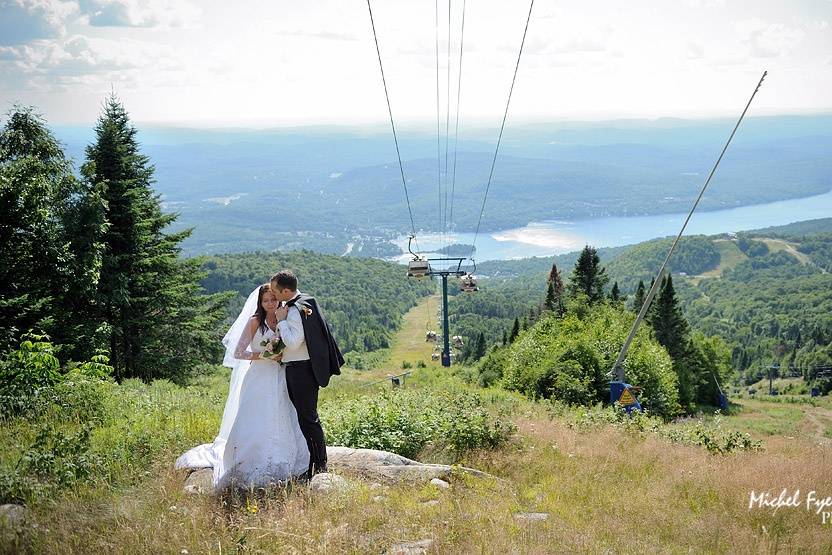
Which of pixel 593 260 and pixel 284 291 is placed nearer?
pixel 284 291

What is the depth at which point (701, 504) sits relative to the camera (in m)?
7.16

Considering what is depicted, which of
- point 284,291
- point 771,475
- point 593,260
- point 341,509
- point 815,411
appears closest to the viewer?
point 341,509

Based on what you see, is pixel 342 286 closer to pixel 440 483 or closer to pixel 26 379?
pixel 26 379

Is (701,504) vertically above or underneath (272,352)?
underneath

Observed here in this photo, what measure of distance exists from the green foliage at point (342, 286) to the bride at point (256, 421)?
11002cm

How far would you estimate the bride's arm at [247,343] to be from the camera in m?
6.63

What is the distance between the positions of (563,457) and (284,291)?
5.04 metres

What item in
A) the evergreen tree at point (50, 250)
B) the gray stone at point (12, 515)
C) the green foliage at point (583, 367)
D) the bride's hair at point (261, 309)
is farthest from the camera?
the green foliage at point (583, 367)

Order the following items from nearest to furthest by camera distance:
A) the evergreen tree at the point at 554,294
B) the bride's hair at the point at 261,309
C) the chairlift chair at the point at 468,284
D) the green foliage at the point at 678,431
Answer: the bride's hair at the point at 261,309, the green foliage at the point at 678,431, the chairlift chair at the point at 468,284, the evergreen tree at the point at 554,294

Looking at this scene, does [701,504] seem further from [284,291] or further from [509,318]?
[509,318]

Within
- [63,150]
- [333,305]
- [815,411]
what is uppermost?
[63,150]

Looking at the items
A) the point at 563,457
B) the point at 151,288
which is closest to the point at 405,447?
the point at 563,457

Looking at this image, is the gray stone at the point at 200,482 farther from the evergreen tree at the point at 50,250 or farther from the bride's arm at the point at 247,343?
the evergreen tree at the point at 50,250

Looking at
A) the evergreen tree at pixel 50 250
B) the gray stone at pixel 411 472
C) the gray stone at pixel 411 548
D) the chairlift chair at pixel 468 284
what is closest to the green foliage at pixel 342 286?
the chairlift chair at pixel 468 284
